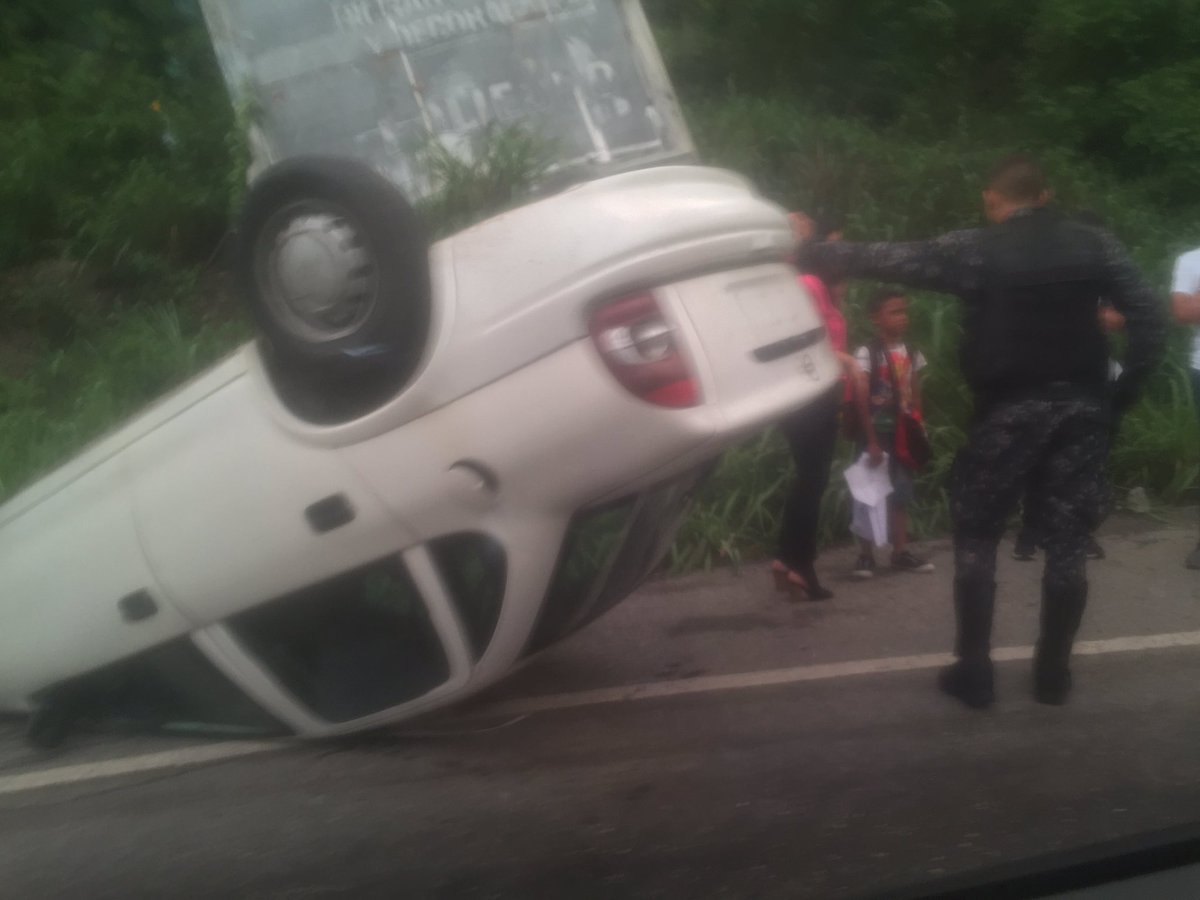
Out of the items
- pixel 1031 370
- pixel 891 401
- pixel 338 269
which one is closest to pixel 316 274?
pixel 338 269

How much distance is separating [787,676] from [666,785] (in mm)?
995

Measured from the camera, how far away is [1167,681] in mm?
3812

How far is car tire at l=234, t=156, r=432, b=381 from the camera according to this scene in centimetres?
282

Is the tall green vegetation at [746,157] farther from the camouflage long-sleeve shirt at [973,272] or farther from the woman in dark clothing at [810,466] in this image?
the camouflage long-sleeve shirt at [973,272]

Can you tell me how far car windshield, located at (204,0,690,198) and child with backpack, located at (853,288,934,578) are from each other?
332cm

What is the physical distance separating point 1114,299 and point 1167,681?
1.37m

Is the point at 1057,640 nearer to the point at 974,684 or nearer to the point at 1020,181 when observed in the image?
the point at 974,684

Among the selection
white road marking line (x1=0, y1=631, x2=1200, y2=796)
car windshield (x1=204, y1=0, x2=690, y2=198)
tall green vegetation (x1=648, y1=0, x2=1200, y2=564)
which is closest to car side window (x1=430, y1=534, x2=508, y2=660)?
white road marking line (x1=0, y1=631, x2=1200, y2=796)

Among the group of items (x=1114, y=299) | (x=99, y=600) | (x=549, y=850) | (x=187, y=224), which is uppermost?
(x=187, y=224)

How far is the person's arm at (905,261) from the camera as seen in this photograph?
348 cm

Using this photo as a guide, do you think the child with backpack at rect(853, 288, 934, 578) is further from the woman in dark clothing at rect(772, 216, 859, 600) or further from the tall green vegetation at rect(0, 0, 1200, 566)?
the tall green vegetation at rect(0, 0, 1200, 566)

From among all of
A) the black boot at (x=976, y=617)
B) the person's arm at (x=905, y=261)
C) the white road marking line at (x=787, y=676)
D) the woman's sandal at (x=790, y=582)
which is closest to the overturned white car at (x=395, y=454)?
the person's arm at (x=905, y=261)

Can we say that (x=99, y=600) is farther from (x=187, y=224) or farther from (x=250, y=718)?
(x=187, y=224)

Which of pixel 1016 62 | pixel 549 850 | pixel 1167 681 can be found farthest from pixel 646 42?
pixel 549 850
